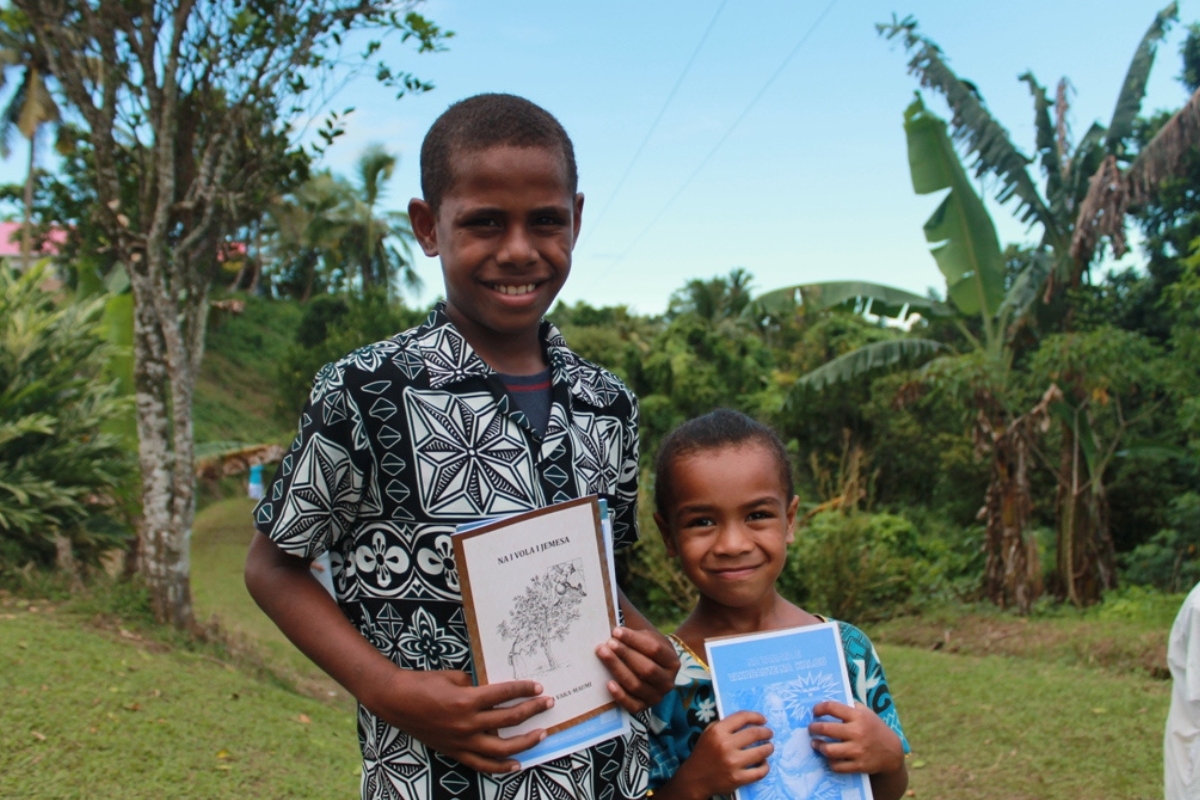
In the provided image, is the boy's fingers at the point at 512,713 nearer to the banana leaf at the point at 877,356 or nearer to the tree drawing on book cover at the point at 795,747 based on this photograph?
the tree drawing on book cover at the point at 795,747

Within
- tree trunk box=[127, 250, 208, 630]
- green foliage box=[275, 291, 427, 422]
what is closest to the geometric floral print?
tree trunk box=[127, 250, 208, 630]

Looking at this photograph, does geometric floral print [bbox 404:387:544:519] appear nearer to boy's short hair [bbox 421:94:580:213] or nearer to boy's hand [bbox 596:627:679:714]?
boy's hand [bbox 596:627:679:714]

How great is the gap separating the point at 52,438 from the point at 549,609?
742 cm

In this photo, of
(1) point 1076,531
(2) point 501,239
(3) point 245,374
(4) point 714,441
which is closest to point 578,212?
(2) point 501,239

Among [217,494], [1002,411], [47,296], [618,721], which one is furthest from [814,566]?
[217,494]

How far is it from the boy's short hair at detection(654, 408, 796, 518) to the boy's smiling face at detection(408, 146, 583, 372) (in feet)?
1.30

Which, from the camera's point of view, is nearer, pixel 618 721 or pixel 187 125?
pixel 618 721

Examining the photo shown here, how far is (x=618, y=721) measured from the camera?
4.80 feet

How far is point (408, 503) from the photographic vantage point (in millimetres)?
1410

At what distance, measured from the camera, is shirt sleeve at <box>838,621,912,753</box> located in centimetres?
175

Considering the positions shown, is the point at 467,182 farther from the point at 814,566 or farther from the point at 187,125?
the point at 814,566

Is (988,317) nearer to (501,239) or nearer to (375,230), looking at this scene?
(501,239)

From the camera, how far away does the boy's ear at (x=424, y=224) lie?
62.7 inches

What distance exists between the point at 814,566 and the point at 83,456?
6.46 metres
